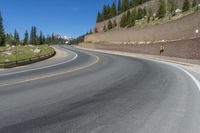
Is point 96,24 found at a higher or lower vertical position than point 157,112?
higher

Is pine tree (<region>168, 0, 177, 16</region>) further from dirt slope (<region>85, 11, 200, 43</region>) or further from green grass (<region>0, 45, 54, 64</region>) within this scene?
green grass (<region>0, 45, 54, 64</region>)

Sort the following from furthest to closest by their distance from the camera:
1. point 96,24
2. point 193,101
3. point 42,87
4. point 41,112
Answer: point 96,24 < point 42,87 < point 193,101 < point 41,112

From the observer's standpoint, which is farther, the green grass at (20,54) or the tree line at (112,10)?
the tree line at (112,10)

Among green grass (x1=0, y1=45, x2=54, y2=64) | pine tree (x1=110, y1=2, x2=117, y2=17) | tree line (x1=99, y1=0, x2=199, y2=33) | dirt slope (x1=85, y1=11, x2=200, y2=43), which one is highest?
pine tree (x1=110, y1=2, x2=117, y2=17)

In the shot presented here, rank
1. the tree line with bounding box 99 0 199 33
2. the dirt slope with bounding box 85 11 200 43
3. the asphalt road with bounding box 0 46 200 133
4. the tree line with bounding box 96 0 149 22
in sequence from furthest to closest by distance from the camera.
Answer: the tree line with bounding box 96 0 149 22, the tree line with bounding box 99 0 199 33, the dirt slope with bounding box 85 11 200 43, the asphalt road with bounding box 0 46 200 133

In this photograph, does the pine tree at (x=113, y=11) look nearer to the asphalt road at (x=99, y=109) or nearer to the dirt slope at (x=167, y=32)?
the dirt slope at (x=167, y=32)

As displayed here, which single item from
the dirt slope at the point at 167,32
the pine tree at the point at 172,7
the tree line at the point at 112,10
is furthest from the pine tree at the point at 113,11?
the dirt slope at the point at 167,32

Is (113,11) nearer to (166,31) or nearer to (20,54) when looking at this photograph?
(20,54)

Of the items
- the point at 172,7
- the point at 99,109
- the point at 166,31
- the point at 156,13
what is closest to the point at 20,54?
the point at 166,31

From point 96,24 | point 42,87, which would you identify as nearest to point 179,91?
point 42,87

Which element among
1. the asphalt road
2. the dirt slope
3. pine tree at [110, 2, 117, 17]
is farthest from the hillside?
pine tree at [110, 2, 117, 17]

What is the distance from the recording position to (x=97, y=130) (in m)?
6.56

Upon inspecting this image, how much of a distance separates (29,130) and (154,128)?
255 centimetres

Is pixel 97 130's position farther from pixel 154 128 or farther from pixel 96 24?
pixel 96 24
